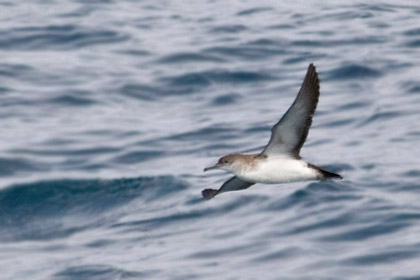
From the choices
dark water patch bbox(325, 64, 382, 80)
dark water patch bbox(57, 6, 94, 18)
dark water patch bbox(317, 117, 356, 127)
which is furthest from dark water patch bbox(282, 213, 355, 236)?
dark water patch bbox(57, 6, 94, 18)

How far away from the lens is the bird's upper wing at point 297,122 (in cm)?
891

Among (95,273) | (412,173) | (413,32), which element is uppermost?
(413,32)

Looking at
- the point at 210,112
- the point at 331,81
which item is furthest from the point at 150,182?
the point at 331,81

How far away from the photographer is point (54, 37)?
20734 millimetres

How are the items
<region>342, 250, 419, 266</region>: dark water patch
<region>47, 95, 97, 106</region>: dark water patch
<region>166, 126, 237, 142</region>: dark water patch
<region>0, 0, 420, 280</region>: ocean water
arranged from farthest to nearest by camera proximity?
<region>47, 95, 97, 106</region>: dark water patch → <region>166, 126, 237, 142</region>: dark water patch → <region>0, 0, 420, 280</region>: ocean water → <region>342, 250, 419, 266</region>: dark water patch

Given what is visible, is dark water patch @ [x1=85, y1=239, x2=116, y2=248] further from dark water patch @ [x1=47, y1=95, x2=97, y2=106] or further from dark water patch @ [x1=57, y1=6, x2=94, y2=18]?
dark water patch @ [x1=57, y1=6, x2=94, y2=18]

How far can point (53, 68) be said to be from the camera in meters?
19.3

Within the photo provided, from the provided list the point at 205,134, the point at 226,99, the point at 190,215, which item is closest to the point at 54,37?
the point at 226,99

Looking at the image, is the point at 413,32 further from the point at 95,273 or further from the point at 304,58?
the point at 95,273

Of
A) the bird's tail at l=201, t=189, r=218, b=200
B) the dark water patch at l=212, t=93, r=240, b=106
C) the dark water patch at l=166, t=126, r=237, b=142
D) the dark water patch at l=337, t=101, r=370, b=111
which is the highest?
the bird's tail at l=201, t=189, r=218, b=200

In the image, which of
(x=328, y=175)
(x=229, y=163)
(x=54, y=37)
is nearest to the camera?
(x=328, y=175)

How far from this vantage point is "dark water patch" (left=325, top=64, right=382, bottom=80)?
18.1m

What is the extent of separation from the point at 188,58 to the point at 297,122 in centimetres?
1043

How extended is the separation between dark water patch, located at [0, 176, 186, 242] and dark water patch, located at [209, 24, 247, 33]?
5.78 metres
